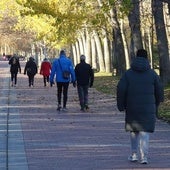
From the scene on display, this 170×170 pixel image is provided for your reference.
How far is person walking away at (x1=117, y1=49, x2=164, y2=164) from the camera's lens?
10383mm

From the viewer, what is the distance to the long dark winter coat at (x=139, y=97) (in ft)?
34.1

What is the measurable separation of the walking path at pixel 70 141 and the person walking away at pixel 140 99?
0.56 metres

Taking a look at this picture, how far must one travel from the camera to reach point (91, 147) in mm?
12578

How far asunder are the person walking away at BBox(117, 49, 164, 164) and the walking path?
56cm

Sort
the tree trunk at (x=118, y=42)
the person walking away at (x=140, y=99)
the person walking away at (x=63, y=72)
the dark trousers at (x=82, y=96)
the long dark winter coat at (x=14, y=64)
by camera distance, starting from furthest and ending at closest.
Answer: the tree trunk at (x=118, y=42) → the long dark winter coat at (x=14, y=64) → the dark trousers at (x=82, y=96) → the person walking away at (x=63, y=72) → the person walking away at (x=140, y=99)

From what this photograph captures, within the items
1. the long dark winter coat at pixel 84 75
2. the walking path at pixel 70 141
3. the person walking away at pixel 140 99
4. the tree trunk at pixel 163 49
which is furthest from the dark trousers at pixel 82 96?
the person walking away at pixel 140 99

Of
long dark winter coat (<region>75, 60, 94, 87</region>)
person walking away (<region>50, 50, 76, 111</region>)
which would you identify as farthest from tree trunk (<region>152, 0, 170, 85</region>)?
person walking away (<region>50, 50, 76, 111</region>)

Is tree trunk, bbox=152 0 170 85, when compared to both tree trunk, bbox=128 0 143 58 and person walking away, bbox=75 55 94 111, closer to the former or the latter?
tree trunk, bbox=128 0 143 58

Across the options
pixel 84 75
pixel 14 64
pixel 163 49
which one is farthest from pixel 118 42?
pixel 84 75

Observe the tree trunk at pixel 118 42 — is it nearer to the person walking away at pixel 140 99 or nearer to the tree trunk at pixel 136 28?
the tree trunk at pixel 136 28

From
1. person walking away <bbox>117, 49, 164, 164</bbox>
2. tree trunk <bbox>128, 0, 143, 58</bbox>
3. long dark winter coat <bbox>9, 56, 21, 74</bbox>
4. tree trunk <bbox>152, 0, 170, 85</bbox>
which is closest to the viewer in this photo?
person walking away <bbox>117, 49, 164, 164</bbox>

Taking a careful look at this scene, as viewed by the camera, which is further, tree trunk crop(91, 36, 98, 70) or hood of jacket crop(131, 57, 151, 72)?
tree trunk crop(91, 36, 98, 70)

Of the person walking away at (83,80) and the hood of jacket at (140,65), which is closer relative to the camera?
the hood of jacket at (140,65)

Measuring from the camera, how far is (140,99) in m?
10.4
